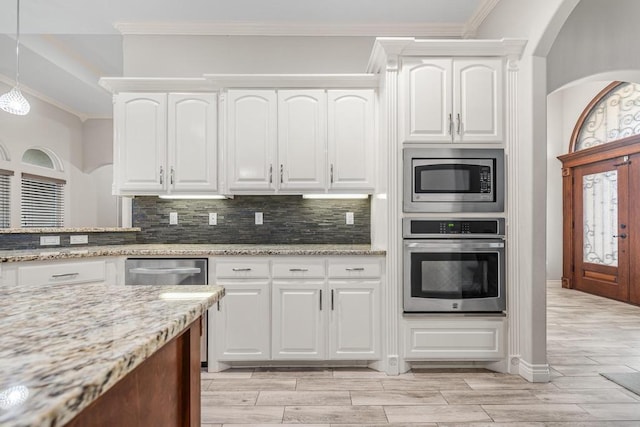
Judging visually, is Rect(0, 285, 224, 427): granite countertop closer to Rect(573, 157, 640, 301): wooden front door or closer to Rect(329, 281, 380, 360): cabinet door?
Rect(329, 281, 380, 360): cabinet door

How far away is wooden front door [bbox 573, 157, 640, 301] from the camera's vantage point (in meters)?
5.03

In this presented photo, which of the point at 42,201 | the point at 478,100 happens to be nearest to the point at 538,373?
the point at 478,100

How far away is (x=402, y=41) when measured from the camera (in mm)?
2668

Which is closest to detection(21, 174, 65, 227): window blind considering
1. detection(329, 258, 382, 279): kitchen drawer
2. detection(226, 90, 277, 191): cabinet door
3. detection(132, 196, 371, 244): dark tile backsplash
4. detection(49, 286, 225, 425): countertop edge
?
detection(132, 196, 371, 244): dark tile backsplash

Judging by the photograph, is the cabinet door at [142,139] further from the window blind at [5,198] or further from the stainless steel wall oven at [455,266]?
the window blind at [5,198]

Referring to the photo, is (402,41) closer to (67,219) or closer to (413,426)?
(413,426)

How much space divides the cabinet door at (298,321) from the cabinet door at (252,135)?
92 cm

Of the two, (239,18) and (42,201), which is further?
(42,201)

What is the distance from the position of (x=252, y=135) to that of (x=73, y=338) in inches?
101

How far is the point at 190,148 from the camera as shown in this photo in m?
3.14

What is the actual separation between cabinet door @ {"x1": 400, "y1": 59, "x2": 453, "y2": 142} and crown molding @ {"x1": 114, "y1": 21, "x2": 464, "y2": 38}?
1021mm

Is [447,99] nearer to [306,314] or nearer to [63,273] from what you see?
[306,314]

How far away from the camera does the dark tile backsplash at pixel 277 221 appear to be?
345cm

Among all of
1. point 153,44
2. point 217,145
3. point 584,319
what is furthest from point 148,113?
point 584,319
